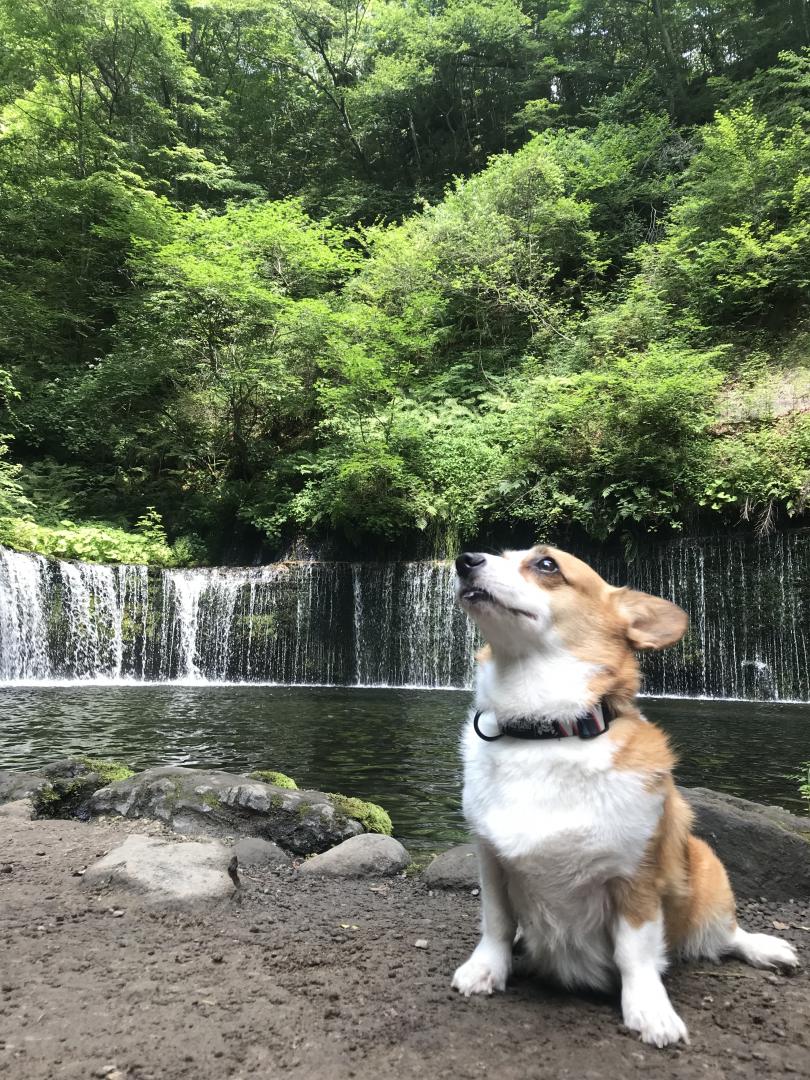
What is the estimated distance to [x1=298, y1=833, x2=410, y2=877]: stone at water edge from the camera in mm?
3443

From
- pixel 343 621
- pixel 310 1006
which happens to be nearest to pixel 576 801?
pixel 310 1006

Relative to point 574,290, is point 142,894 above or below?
below

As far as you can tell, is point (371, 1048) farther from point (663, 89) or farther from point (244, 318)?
point (663, 89)

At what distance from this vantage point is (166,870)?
282 cm

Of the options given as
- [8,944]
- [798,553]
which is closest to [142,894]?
[8,944]

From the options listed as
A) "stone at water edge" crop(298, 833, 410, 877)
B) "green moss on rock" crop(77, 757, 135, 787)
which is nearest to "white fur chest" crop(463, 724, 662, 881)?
"stone at water edge" crop(298, 833, 410, 877)

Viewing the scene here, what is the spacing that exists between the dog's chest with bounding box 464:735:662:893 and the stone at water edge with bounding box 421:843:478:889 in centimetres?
169

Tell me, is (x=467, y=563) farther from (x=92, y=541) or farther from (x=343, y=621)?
(x=92, y=541)

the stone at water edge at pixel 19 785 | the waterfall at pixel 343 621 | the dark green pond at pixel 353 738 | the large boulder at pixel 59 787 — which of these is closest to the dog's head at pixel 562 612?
the dark green pond at pixel 353 738

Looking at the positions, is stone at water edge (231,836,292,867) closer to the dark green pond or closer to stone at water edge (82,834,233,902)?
stone at water edge (82,834,233,902)

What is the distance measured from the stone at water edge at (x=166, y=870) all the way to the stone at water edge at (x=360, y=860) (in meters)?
0.58

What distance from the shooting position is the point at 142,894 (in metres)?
2.68

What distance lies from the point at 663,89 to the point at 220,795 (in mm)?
29202

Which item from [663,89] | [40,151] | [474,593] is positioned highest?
[663,89]
